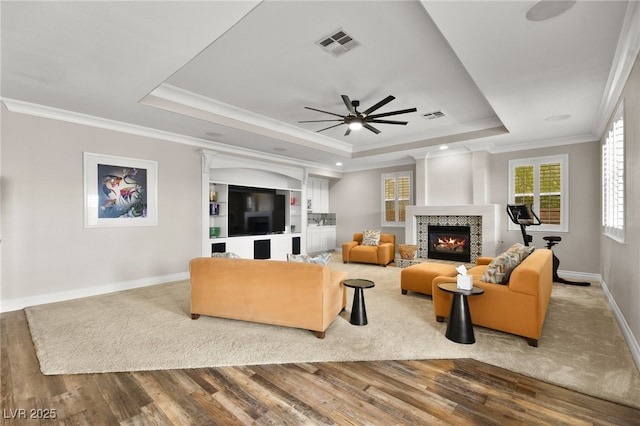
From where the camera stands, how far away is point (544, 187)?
5.86 metres

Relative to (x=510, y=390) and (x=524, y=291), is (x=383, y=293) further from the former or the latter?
(x=510, y=390)

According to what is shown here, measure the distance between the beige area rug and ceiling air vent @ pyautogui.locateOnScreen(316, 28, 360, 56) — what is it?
9.55 feet

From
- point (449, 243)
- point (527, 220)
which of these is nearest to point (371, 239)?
point (449, 243)

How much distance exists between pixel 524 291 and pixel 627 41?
228 cm

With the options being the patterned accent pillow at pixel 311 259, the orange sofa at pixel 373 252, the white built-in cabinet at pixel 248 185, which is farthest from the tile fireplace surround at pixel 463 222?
the patterned accent pillow at pixel 311 259

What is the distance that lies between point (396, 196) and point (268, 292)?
19.3 ft

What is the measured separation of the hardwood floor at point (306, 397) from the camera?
1.84m

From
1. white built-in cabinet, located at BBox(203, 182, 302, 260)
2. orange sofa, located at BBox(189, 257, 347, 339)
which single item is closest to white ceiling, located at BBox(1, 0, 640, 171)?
white built-in cabinet, located at BBox(203, 182, 302, 260)

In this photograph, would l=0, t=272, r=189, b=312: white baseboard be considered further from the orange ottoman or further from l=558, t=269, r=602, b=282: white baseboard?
l=558, t=269, r=602, b=282: white baseboard

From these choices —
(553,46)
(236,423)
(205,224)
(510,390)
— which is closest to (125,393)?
(236,423)

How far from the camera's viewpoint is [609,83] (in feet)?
10.6

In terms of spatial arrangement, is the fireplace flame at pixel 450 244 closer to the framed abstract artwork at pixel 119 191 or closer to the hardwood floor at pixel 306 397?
the hardwood floor at pixel 306 397

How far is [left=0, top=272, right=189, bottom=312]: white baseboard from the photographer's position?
382 cm

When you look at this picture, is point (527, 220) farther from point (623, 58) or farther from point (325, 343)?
point (325, 343)
